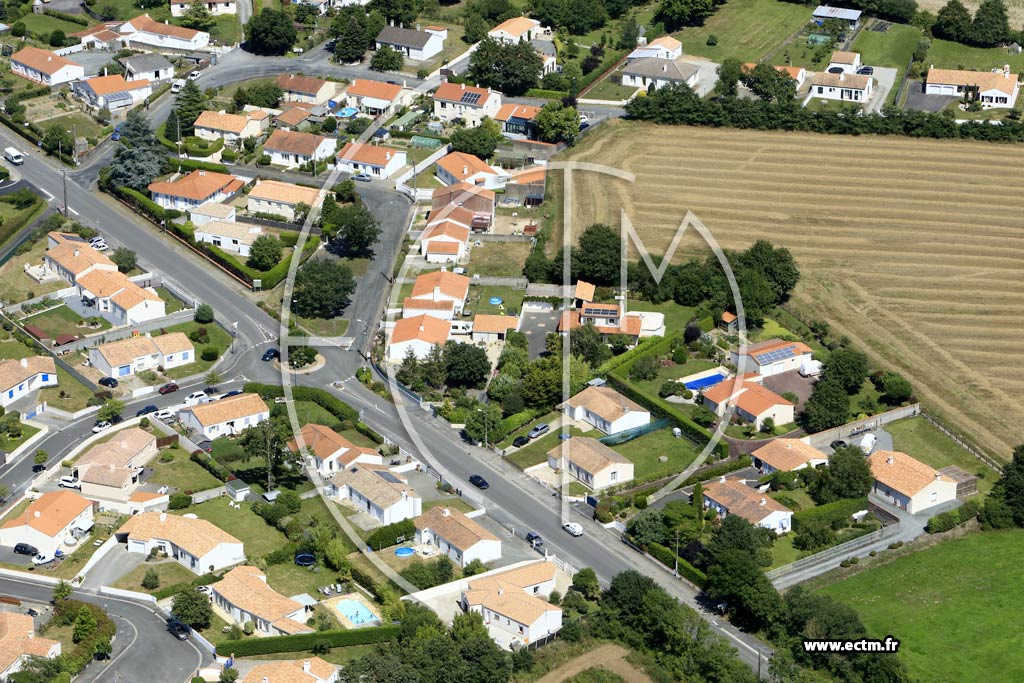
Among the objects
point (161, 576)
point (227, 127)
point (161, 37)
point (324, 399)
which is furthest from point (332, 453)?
point (161, 37)

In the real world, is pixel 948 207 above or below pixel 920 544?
above

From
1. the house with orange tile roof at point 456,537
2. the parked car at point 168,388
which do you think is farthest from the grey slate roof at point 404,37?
the house with orange tile roof at point 456,537

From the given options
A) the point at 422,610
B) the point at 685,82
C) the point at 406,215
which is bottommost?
the point at 422,610

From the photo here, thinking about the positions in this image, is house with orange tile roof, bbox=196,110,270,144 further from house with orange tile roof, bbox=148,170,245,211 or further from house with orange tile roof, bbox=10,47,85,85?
house with orange tile roof, bbox=10,47,85,85

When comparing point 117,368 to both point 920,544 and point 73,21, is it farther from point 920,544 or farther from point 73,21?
point 73,21

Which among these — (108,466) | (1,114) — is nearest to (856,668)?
(108,466)

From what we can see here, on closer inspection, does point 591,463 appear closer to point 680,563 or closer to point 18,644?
point 680,563
